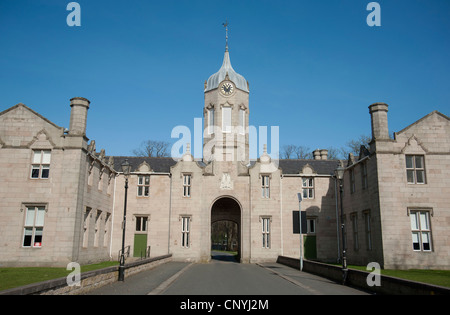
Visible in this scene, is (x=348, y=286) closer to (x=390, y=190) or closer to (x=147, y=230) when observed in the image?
(x=390, y=190)

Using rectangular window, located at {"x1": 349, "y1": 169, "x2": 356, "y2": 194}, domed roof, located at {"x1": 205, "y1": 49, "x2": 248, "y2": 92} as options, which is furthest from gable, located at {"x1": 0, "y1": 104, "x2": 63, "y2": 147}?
domed roof, located at {"x1": 205, "y1": 49, "x2": 248, "y2": 92}

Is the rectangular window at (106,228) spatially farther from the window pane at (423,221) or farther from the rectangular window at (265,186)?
the window pane at (423,221)

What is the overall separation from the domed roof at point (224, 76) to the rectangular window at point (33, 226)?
2530cm

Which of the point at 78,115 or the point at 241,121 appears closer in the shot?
the point at 78,115

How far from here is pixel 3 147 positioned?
23672mm

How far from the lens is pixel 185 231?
3394 centimetres

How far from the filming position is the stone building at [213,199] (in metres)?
22.9

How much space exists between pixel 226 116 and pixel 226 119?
1.22ft

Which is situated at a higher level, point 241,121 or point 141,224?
point 241,121

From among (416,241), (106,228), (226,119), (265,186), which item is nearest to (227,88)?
(226,119)

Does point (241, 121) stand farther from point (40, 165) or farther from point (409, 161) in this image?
point (40, 165)
